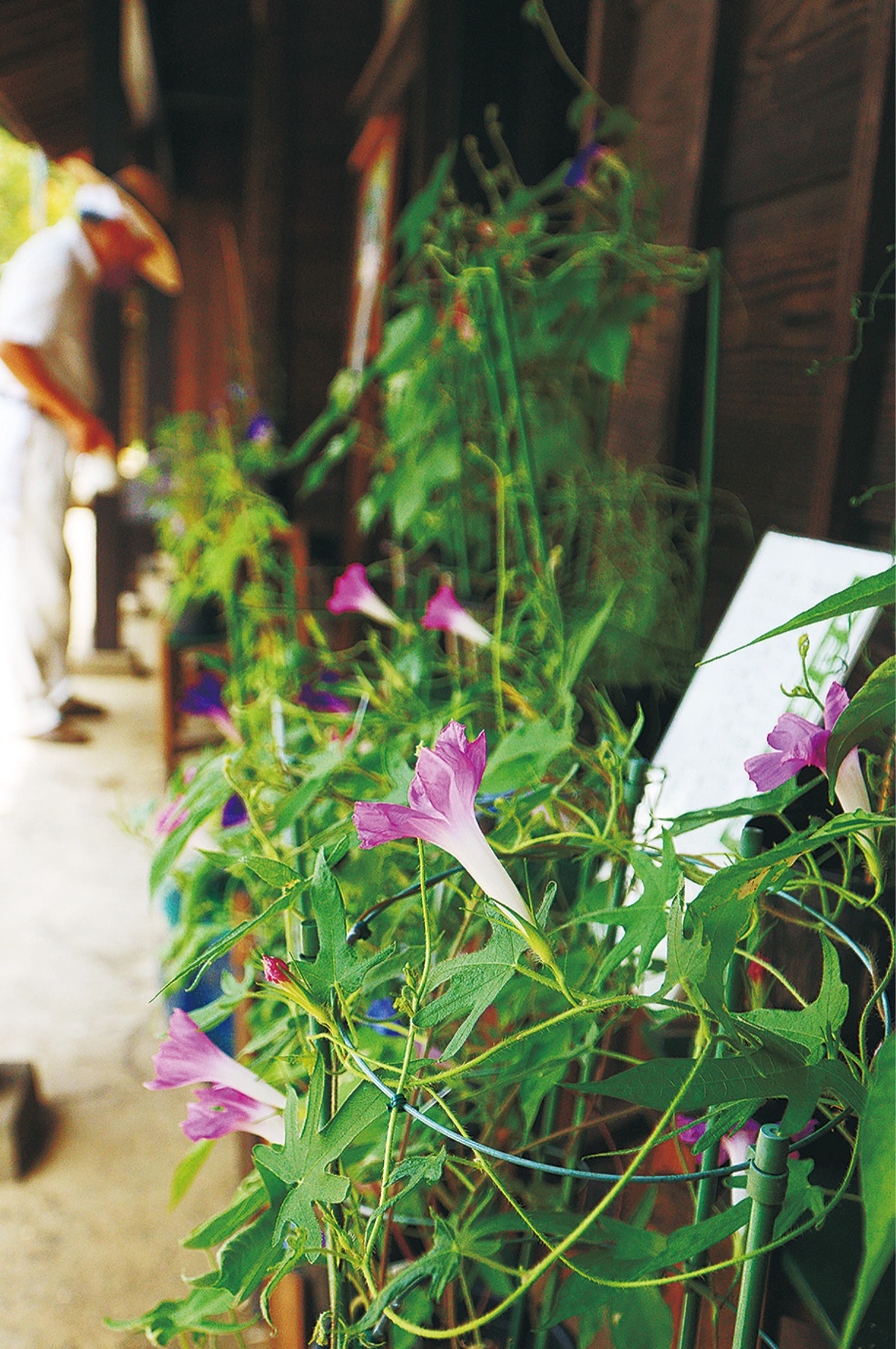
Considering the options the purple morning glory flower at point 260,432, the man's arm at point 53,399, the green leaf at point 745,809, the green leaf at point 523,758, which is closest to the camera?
the green leaf at point 745,809

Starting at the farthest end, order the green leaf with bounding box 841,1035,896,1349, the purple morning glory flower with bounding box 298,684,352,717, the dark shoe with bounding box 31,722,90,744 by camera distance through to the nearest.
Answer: the dark shoe with bounding box 31,722,90,744
the purple morning glory flower with bounding box 298,684,352,717
the green leaf with bounding box 841,1035,896,1349

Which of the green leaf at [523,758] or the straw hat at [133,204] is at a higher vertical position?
the straw hat at [133,204]

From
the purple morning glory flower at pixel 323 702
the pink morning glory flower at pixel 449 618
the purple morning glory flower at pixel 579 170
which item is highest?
the purple morning glory flower at pixel 579 170

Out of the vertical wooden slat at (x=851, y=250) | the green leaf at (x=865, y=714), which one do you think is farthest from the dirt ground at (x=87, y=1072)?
the vertical wooden slat at (x=851, y=250)

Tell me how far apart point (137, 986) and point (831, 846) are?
1.58 meters

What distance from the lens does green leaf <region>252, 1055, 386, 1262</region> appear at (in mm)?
371

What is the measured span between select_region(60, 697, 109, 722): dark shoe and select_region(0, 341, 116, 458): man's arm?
33.4 inches

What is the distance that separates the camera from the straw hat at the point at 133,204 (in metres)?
3.40

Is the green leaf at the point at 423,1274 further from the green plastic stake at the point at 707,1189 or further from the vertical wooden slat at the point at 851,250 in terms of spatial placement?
the vertical wooden slat at the point at 851,250

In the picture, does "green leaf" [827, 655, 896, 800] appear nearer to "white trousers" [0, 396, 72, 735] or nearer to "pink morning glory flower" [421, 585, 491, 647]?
"pink morning glory flower" [421, 585, 491, 647]

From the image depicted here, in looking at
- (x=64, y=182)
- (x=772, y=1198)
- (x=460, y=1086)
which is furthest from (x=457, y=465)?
(x=64, y=182)

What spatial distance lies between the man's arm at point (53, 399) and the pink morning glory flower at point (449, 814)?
3.10 m

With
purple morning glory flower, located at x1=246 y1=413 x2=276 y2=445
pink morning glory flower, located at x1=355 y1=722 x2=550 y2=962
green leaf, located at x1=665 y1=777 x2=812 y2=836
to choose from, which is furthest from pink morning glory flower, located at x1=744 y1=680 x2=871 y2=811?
purple morning glory flower, located at x1=246 y1=413 x2=276 y2=445

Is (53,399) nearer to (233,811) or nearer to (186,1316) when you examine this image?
(233,811)
